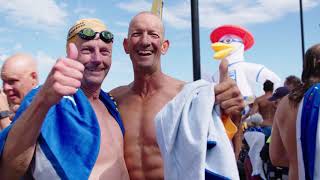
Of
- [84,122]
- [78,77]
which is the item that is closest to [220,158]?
[84,122]

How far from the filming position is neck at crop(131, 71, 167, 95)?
108 inches

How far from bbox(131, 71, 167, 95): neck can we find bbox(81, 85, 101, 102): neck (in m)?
0.35

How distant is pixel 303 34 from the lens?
1154 centimetres

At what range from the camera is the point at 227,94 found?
1.92m

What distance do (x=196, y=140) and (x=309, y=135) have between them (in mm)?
1067

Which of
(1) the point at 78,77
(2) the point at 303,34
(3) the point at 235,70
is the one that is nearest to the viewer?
(1) the point at 78,77

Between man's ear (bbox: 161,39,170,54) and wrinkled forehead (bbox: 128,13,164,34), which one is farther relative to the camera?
man's ear (bbox: 161,39,170,54)

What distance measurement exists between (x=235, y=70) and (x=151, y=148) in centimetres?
627

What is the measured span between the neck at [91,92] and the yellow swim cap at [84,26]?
0.91ft

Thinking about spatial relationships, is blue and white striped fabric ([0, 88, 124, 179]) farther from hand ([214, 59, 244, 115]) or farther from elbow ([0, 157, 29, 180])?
hand ([214, 59, 244, 115])

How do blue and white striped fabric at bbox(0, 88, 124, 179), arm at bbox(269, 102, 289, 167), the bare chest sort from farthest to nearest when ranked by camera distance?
arm at bbox(269, 102, 289, 167)
the bare chest
blue and white striped fabric at bbox(0, 88, 124, 179)

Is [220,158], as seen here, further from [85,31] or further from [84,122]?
[85,31]

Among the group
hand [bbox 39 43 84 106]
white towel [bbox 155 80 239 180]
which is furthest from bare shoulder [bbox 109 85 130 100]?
hand [bbox 39 43 84 106]

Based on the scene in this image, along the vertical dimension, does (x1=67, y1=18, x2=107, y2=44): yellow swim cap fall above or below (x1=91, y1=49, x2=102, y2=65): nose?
above
